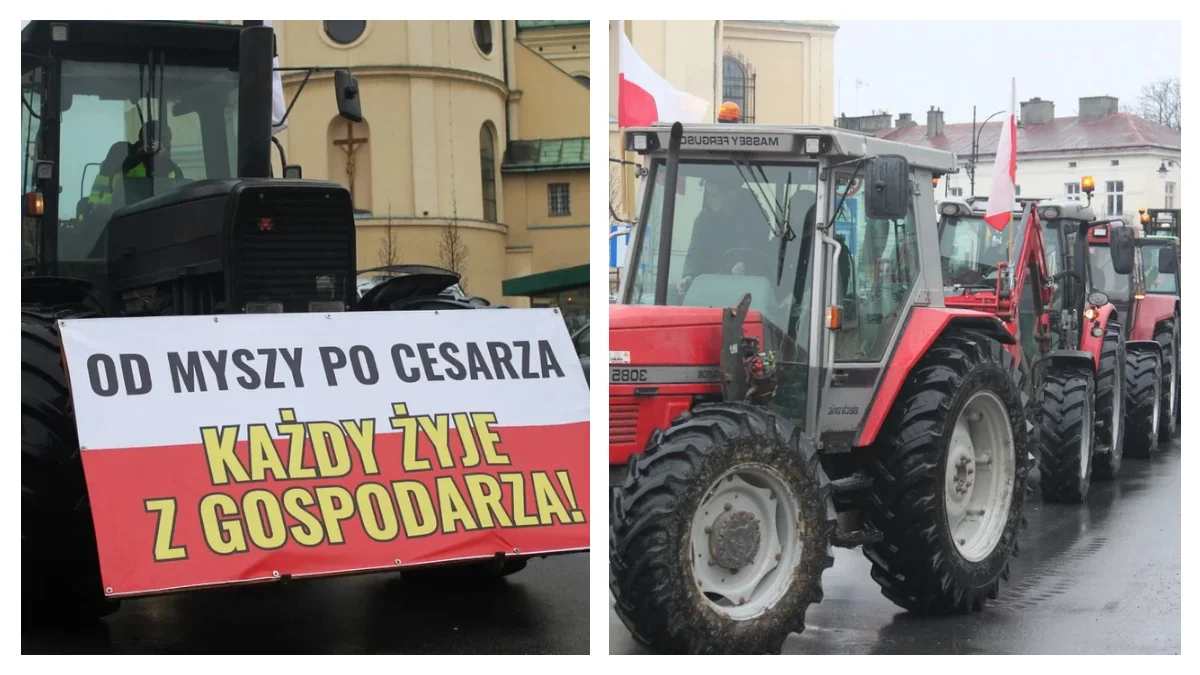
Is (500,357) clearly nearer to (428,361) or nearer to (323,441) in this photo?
(428,361)

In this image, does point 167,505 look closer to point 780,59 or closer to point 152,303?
point 152,303

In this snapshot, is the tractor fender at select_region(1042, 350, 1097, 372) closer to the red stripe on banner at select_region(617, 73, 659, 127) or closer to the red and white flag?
the red and white flag

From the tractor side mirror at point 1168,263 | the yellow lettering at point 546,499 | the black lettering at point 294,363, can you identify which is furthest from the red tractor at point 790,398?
the tractor side mirror at point 1168,263

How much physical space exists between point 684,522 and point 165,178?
9.16ft

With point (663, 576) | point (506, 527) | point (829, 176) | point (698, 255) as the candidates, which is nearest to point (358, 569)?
point (506, 527)

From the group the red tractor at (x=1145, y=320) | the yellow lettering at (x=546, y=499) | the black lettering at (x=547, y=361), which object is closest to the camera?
the yellow lettering at (x=546, y=499)

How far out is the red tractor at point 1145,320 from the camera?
9.55 m

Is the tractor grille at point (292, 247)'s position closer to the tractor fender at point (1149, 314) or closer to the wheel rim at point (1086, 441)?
the wheel rim at point (1086, 441)

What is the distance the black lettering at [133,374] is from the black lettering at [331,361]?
1.89 ft

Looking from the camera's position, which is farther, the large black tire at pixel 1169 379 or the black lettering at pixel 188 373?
the large black tire at pixel 1169 379

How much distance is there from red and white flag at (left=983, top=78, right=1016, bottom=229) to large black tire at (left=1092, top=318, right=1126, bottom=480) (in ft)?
8.95

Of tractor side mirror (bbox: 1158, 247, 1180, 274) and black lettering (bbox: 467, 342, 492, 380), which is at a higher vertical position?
tractor side mirror (bbox: 1158, 247, 1180, 274)

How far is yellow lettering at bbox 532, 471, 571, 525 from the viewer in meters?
5.16

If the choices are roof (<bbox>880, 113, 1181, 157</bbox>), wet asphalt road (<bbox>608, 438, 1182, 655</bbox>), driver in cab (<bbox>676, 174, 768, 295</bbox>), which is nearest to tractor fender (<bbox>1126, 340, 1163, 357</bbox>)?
wet asphalt road (<bbox>608, 438, 1182, 655</bbox>)
